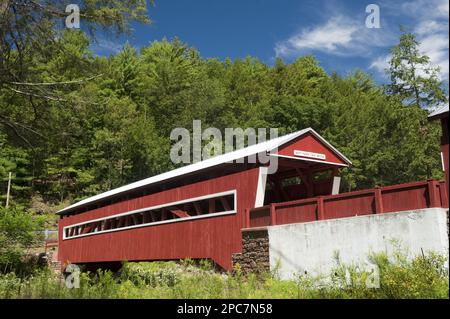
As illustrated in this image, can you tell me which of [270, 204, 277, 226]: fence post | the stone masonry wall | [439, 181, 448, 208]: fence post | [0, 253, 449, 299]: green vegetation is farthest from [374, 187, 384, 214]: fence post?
the stone masonry wall

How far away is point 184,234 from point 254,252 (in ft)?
11.9

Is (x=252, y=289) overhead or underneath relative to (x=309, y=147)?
underneath

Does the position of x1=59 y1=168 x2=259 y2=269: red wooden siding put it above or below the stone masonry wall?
above

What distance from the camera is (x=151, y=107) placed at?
143 ft

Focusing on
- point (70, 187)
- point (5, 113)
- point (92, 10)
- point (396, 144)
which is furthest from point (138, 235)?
point (70, 187)

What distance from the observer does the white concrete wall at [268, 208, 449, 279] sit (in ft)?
31.9

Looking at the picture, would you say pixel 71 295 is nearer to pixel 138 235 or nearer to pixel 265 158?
pixel 265 158

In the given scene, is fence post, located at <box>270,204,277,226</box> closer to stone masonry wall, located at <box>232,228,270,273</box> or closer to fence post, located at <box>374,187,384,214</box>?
stone masonry wall, located at <box>232,228,270,273</box>

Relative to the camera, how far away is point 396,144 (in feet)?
104

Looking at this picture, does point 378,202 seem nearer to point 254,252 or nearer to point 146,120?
point 254,252

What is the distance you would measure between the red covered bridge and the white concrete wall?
0.25m

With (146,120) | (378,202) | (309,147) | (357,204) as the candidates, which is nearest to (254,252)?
(357,204)

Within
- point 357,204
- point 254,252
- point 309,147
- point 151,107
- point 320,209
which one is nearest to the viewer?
point 357,204
